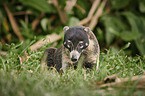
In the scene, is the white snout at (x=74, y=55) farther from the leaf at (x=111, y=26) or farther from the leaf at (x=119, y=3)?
the leaf at (x=119, y=3)

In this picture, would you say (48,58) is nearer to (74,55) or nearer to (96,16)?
(74,55)

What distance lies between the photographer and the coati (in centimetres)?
289

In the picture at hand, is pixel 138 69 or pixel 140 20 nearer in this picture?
pixel 138 69

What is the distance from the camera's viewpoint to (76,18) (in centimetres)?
606

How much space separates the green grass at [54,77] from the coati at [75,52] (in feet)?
0.60

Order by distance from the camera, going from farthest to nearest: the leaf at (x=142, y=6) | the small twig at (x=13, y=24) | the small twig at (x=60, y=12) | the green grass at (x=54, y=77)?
the small twig at (x=13, y=24) → the small twig at (x=60, y=12) → the leaf at (x=142, y=6) → the green grass at (x=54, y=77)

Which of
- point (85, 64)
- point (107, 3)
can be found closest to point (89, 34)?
point (85, 64)

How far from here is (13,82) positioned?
190 cm

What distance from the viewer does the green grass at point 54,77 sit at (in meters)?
1.72

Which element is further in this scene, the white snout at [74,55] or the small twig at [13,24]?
the small twig at [13,24]

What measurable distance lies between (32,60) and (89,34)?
3.60 ft

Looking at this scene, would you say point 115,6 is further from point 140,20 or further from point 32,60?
point 32,60

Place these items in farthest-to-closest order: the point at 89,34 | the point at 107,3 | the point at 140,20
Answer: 1. the point at 107,3
2. the point at 140,20
3. the point at 89,34

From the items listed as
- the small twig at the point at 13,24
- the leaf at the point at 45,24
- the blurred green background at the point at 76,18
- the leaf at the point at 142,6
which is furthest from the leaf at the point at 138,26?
the small twig at the point at 13,24
